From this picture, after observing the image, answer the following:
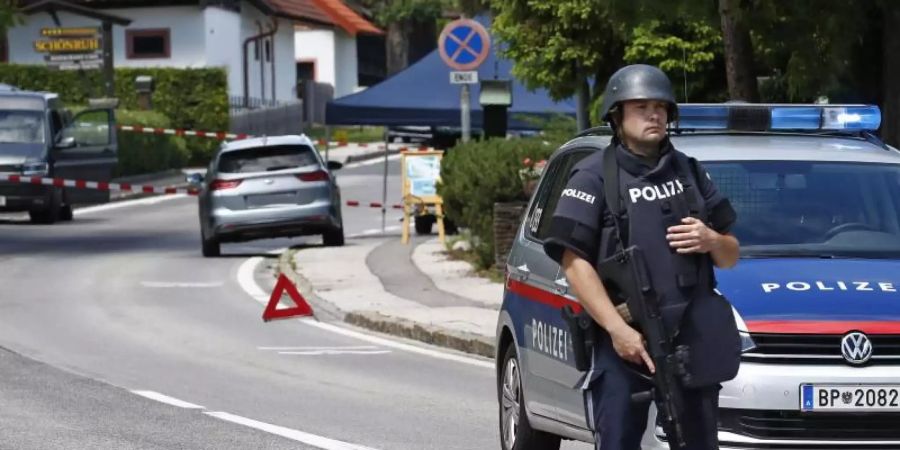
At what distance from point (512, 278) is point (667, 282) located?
2824 mm

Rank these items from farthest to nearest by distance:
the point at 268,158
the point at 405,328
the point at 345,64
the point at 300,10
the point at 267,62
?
the point at 345,64 → the point at 300,10 → the point at 267,62 → the point at 268,158 → the point at 405,328

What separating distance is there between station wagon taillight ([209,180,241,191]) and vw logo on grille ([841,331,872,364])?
1899 cm

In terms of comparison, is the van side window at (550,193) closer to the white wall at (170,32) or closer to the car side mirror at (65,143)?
the car side mirror at (65,143)

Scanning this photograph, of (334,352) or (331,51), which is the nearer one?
(334,352)

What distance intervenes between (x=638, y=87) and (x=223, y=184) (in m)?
20.1

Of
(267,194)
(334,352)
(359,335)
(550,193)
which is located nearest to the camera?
(550,193)

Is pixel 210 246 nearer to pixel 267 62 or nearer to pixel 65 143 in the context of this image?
pixel 65 143

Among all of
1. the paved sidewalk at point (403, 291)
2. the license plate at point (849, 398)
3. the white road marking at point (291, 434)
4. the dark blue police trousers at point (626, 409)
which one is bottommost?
the paved sidewalk at point (403, 291)

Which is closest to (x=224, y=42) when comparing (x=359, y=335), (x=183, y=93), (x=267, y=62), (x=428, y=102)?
(x=267, y=62)


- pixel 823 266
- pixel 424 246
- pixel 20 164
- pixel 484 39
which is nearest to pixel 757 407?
pixel 823 266

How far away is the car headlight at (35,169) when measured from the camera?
104ft

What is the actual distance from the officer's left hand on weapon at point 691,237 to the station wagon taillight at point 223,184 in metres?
20.0

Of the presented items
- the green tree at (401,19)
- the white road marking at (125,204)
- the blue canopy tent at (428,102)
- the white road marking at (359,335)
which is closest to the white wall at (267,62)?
the green tree at (401,19)

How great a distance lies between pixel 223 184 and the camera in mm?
26141
